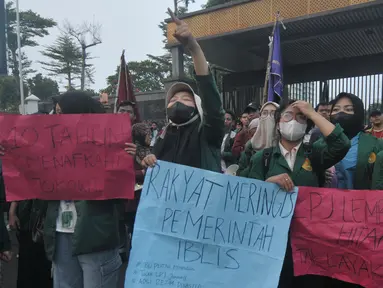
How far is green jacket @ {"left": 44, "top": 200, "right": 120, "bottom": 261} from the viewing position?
2.03 m

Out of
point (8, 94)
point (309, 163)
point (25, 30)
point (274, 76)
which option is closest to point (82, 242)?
point (309, 163)

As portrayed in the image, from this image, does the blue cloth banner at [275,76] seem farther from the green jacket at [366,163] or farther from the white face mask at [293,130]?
Answer: the white face mask at [293,130]

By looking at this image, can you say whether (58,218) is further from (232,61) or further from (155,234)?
(232,61)

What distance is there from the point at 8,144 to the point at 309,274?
196cm

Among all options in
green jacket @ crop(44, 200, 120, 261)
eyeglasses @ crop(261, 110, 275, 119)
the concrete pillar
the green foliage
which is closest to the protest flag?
eyeglasses @ crop(261, 110, 275, 119)

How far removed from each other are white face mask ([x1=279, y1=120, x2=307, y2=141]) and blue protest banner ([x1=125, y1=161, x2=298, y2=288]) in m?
0.37

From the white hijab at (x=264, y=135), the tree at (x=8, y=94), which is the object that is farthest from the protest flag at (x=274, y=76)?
the tree at (x=8, y=94)

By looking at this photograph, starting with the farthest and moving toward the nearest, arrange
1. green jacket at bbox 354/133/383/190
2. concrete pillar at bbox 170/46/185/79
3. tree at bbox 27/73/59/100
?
tree at bbox 27/73/59/100 → concrete pillar at bbox 170/46/185/79 → green jacket at bbox 354/133/383/190

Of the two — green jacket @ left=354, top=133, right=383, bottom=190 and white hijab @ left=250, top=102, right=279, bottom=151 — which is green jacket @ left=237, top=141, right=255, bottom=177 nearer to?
white hijab @ left=250, top=102, right=279, bottom=151

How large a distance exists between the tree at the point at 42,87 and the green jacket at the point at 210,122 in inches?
1483

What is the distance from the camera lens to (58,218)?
2162mm

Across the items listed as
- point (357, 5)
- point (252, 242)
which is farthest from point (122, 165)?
point (357, 5)

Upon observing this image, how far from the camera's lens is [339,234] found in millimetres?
2158

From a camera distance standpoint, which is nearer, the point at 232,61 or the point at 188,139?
the point at 188,139
